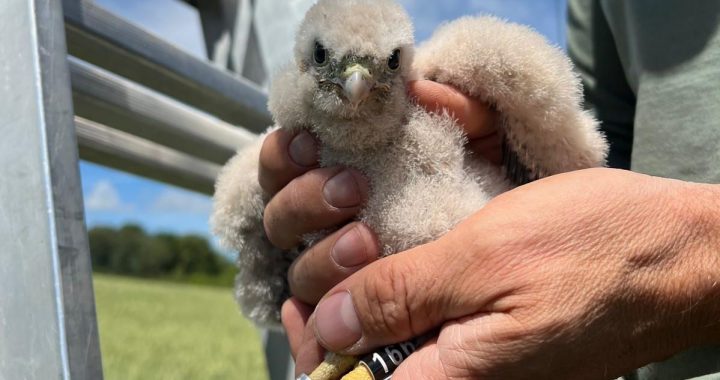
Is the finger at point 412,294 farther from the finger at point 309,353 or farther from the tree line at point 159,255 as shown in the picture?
the tree line at point 159,255

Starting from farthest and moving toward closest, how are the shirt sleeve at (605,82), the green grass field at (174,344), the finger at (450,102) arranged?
the green grass field at (174,344) < the shirt sleeve at (605,82) < the finger at (450,102)

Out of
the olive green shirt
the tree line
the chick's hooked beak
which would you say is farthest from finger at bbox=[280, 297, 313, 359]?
the tree line

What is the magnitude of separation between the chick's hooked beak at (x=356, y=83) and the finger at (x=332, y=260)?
0.18 meters

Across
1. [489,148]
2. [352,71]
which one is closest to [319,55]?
[352,71]

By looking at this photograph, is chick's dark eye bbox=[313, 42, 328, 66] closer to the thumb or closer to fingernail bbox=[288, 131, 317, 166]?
fingernail bbox=[288, 131, 317, 166]

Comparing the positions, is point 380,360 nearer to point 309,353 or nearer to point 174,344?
point 309,353

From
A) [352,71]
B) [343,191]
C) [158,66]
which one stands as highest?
[158,66]

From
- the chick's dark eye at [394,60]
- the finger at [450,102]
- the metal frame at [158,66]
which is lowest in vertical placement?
the finger at [450,102]

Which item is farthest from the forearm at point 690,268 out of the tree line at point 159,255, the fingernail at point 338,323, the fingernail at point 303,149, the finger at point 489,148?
the tree line at point 159,255

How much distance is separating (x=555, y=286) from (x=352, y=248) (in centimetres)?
28

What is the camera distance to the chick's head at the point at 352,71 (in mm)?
856

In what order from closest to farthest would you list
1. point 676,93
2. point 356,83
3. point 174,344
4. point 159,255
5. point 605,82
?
point 356,83, point 676,93, point 605,82, point 174,344, point 159,255

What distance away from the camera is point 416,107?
0.93 meters

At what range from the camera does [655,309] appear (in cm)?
79
